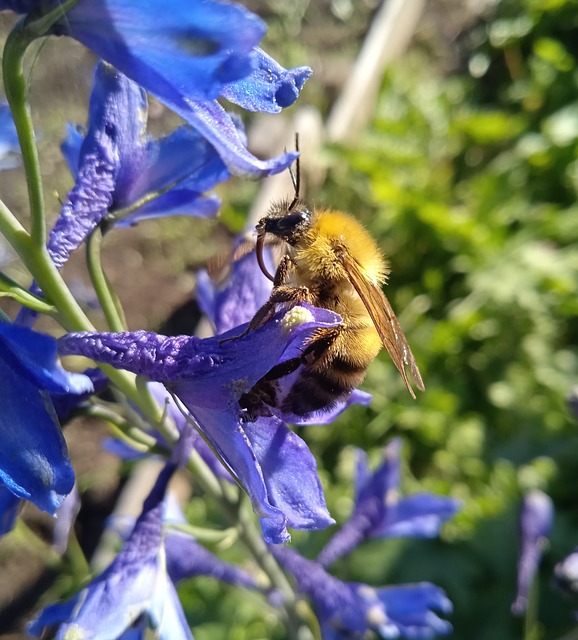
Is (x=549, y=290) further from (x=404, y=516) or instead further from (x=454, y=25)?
(x=454, y=25)

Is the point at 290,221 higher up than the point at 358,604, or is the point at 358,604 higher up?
the point at 290,221

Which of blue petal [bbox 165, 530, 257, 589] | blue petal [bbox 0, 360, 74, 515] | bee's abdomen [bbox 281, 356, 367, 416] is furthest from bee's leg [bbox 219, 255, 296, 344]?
blue petal [bbox 165, 530, 257, 589]

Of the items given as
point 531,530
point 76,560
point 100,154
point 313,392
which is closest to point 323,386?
point 313,392

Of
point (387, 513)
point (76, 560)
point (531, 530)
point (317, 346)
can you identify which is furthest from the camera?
point (76, 560)

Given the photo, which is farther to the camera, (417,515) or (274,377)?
(417,515)

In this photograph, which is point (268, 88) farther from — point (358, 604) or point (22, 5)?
point (358, 604)

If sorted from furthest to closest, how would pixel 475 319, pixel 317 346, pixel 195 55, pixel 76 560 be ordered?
pixel 475 319 < pixel 76 560 < pixel 317 346 < pixel 195 55

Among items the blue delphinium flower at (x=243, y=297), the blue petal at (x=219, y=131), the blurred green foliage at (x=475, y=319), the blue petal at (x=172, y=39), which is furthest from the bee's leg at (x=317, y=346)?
the blurred green foliage at (x=475, y=319)
